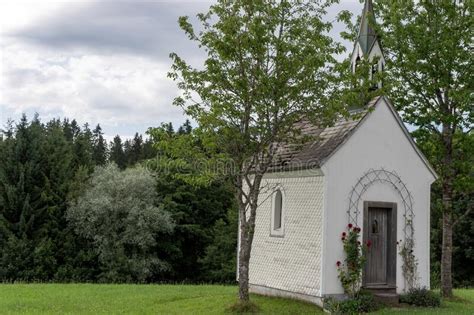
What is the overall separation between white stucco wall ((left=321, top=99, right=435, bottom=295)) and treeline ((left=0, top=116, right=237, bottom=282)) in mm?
25162

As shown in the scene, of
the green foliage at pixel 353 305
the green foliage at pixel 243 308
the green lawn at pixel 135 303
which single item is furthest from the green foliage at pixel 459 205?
the green foliage at pixel 243 308

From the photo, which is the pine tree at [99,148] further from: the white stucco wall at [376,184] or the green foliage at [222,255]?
the white stucco wall at [376,184]

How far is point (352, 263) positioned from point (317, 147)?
150 inches

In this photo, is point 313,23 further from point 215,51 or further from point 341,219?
point 341,219

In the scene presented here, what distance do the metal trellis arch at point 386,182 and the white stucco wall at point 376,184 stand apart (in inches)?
5.3

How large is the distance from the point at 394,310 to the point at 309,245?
3056mm

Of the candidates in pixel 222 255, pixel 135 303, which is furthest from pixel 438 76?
pixel 222 255

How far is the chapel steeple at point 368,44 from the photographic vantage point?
19562 mm

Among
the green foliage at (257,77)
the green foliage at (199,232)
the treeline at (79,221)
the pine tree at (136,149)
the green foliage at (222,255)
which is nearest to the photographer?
the green foliage at (257,77)

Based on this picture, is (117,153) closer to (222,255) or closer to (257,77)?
(222,255)

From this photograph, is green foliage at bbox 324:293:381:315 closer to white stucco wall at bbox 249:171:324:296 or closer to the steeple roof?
white stucco wall at bbox 249:171:324:296

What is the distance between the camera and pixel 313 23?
15.5 meters

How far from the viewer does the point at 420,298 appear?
1684 centimetres

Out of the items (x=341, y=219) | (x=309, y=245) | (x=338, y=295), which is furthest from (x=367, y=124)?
(x=338, y=295)
